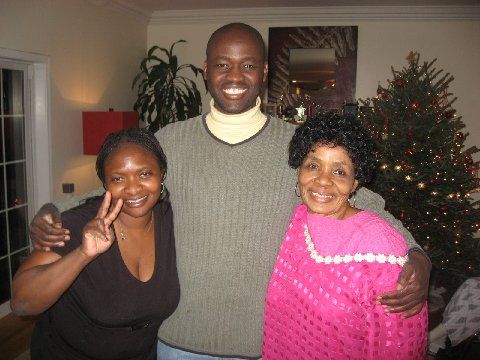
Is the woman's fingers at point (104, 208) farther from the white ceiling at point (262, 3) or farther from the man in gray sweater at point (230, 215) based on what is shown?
the white ceiling at point (262, 3)

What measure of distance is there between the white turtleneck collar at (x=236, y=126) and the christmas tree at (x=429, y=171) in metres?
2.15

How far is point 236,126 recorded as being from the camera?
149cm

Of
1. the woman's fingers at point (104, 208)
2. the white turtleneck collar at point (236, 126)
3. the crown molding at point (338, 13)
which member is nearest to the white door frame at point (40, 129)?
the crown molding at point (338, 13)

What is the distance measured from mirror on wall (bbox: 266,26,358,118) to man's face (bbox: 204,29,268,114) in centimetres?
363

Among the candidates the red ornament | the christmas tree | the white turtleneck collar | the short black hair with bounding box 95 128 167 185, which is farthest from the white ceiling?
the short black hair with bounding box 95 128 167 185

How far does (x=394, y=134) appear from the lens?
3.31 m

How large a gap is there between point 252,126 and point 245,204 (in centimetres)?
32

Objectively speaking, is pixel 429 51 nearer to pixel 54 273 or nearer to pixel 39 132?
pixel 39 132

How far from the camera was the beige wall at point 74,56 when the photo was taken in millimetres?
3350

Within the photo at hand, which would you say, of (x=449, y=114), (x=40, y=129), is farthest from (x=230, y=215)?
(x=40, y=129)

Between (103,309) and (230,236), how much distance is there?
1.65 ft

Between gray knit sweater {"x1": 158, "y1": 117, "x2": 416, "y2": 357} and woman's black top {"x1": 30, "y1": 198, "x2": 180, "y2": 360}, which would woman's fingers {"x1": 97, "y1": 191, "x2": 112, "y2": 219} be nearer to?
woman's black top {"x1": 30, "y1": 198, "x2": 180, "y2": 360}

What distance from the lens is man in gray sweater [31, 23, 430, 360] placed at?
1401 mm

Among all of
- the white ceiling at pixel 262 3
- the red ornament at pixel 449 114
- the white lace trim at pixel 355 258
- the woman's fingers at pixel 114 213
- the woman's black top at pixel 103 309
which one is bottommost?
the woman's black top at pixel 103 309
